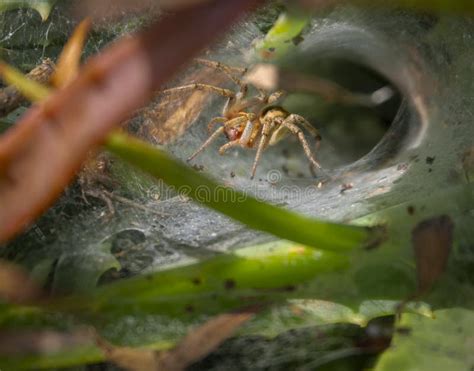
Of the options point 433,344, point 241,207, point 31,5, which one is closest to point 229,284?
point 241,207

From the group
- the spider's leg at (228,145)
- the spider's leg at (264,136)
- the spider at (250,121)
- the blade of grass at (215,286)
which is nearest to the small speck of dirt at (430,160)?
the blade of grass at (215,286)

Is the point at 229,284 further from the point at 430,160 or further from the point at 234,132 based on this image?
the point at 234,132

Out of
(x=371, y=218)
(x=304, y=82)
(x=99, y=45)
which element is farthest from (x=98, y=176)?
(x=371, y=218)

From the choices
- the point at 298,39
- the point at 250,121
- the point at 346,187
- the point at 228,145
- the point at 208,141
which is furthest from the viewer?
the point at 250,121

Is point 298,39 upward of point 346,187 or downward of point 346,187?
upward

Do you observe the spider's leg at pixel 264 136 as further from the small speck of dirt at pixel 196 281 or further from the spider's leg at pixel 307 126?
the small speck of dirt at pixel 196 281

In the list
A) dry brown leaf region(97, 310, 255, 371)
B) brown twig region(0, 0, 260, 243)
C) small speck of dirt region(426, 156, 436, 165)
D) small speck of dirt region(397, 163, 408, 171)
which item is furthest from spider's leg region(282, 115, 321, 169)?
brown twig region(0, 0, 260, 243)

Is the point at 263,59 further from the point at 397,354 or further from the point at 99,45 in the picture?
the point at 397,354
